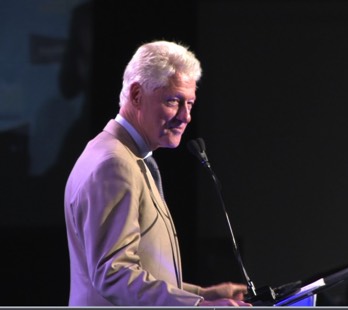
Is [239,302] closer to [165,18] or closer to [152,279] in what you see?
[152,279]

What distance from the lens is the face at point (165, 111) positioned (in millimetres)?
Result: 2203

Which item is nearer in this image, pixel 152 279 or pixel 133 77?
pixel 152 279

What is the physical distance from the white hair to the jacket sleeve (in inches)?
10.0

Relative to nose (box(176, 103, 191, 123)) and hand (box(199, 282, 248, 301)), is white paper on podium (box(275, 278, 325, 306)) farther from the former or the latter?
nose (box(176, 103, 191, 123))

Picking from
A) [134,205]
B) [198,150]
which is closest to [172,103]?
[198,150]

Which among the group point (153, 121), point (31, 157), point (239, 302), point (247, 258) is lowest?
point (247, 258)

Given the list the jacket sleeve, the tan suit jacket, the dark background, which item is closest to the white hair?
the tan suit jacket

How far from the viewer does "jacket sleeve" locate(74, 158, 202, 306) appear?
192cm

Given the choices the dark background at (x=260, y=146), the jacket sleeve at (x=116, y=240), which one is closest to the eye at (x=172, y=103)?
the jacket sleeve at (x=116, y=240)

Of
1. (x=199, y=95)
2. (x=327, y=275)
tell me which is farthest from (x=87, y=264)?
(x=199, y=95)

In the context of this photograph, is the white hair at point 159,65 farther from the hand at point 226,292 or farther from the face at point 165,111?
the hand at point 226,292

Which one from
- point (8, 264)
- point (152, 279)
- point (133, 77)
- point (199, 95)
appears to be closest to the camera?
point (152, 279)

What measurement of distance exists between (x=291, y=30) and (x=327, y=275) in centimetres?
255

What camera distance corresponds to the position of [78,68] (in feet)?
13.4
